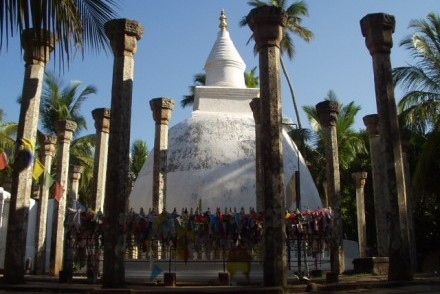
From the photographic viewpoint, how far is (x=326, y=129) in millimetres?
15203

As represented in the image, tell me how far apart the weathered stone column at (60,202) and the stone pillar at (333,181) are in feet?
27.3

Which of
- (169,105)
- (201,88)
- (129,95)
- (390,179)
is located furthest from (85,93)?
(390,179)

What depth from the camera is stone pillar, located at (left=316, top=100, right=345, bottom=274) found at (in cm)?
1345

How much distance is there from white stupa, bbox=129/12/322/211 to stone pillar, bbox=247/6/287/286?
7.04m

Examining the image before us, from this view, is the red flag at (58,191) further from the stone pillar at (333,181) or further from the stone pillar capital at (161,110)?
the stone pillar at (333,181)

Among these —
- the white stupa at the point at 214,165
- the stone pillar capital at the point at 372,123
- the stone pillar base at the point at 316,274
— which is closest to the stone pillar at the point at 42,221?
the white stupa at the point at 214,165

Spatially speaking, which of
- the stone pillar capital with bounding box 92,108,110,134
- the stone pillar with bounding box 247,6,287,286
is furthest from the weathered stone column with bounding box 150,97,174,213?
the stone pillar with bounding box 247,6,287,286

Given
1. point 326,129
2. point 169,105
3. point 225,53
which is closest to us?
point 326,129

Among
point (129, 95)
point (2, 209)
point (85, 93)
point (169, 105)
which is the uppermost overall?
point (85, 93)

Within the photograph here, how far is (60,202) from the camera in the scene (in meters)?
16.7

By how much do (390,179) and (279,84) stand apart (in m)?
3.20

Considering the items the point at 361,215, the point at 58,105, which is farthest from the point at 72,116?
the point at 361,215

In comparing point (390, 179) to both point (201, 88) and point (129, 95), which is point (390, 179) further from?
point (201, 88)

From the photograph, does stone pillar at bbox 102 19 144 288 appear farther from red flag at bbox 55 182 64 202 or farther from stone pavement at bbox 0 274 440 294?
red flag at bbox 55 182 64 202
